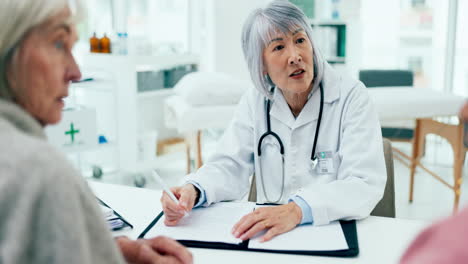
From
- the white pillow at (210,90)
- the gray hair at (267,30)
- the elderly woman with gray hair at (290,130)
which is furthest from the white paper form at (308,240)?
the white pillow at (210,90)

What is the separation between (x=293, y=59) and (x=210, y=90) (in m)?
1.83

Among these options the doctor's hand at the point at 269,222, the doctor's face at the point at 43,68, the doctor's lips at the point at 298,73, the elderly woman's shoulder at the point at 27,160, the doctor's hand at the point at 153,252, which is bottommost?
the doctor's hand at the point at 269,222

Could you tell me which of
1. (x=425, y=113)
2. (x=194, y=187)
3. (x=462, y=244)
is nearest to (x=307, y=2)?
(x=425, y=113)

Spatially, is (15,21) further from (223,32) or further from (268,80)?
(223,32)

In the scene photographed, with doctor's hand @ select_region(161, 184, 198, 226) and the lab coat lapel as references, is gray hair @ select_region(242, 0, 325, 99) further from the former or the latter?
doctor's hand @ select_region(161, 184, 198, 226)

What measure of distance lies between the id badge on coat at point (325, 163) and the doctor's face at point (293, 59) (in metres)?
0.22

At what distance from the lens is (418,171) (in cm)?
411

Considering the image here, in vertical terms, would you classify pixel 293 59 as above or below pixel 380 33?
below

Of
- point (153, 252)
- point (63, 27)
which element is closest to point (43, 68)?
point (63, 27)

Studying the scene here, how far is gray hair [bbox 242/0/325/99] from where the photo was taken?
1.53 metres

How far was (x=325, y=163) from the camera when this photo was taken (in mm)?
1511

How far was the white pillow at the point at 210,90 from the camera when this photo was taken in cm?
332

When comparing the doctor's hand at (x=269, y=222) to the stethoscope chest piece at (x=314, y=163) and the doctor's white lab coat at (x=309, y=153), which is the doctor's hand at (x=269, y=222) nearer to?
the doctor's white lab coat at (x=309, y=153)

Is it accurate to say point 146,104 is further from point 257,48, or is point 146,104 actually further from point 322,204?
point 322,204
